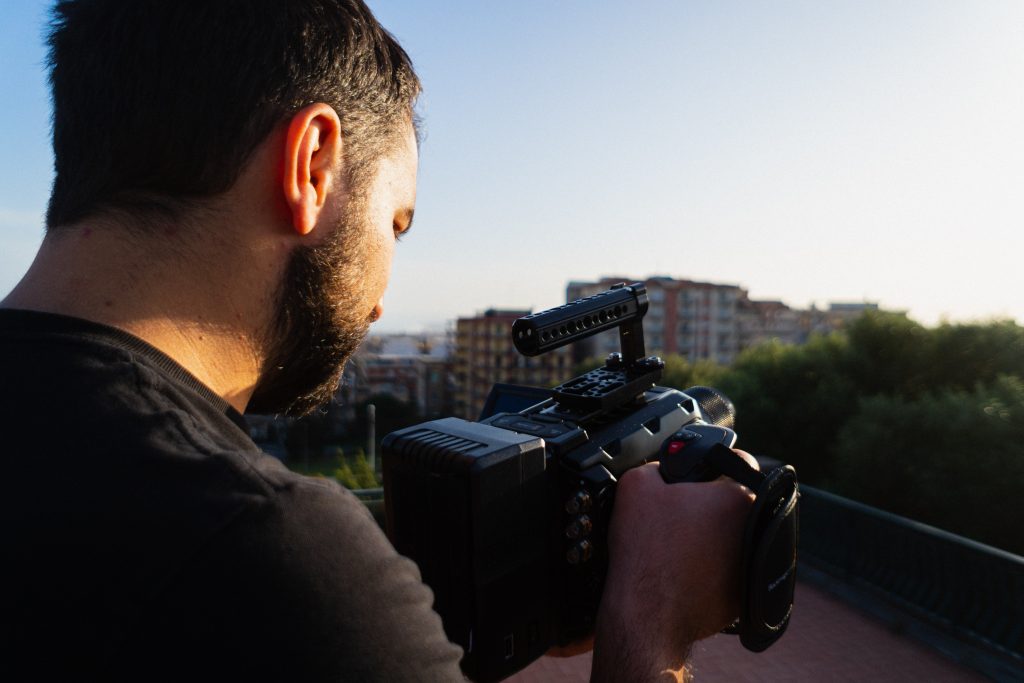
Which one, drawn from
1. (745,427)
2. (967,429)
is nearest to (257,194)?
(967,429)

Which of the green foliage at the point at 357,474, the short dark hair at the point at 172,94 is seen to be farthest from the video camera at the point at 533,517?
the green foliage at the point at 357,474

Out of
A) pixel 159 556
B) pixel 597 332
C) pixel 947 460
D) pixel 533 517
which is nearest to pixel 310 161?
pixel 159 556

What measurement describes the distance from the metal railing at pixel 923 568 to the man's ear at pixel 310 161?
20.0 ft

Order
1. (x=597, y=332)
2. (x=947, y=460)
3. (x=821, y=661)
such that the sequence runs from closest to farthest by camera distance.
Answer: (x=597, y=332), (x=821, y=661), (x=947, y=460)

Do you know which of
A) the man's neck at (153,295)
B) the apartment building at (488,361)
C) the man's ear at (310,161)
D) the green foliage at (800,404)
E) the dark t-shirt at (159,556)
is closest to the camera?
the dark t-shirt at (159,556)

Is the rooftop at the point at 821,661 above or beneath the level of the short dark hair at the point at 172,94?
beneath

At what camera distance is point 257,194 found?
3.14 feet

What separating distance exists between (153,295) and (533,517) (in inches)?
29.6

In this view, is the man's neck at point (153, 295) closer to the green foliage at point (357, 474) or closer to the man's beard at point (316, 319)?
the man's beard at point (316, 319)

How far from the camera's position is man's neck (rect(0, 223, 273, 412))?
843 mm

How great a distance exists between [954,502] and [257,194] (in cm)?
842

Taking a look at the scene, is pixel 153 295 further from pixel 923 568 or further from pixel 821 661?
pixel 923 568

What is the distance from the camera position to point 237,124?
3.11 ft

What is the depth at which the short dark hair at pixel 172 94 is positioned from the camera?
937 mm
